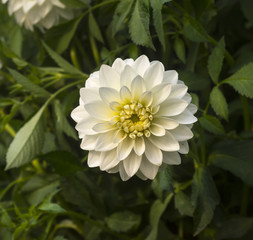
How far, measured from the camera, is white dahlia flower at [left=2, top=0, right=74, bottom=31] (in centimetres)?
69

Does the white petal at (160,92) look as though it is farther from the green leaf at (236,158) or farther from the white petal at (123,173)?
the green leaf at (236,158)

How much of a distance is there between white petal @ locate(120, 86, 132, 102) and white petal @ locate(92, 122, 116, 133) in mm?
31

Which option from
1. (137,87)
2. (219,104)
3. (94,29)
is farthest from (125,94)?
(94,29)

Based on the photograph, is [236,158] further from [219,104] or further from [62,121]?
[62,121]

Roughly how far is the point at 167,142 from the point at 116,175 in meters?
0.31

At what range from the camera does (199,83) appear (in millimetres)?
599

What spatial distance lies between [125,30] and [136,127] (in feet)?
0.94

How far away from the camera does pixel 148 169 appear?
0.46m

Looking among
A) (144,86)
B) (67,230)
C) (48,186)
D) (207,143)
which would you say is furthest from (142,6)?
(67,230)

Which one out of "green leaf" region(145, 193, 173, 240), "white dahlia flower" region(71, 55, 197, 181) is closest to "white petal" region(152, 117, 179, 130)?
"white dahlia flower" region(71, 55, 197, 181)

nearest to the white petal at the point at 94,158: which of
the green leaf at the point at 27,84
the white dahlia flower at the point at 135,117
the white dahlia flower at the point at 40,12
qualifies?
the white dahlia flower at the point at 135,117

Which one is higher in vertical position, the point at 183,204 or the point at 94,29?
the point at 94,29

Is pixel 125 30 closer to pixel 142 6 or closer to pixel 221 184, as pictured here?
pixel 142 6

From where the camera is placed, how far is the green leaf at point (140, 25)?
50 centimetres
